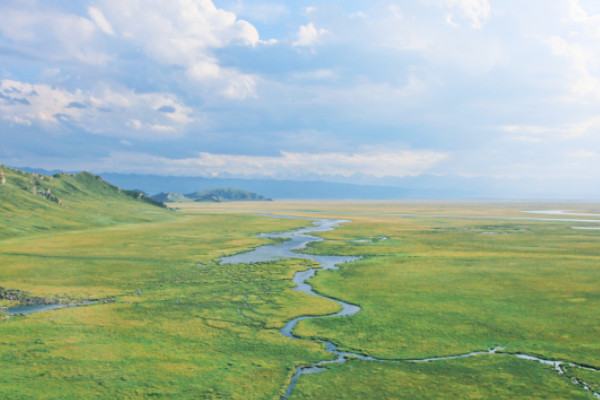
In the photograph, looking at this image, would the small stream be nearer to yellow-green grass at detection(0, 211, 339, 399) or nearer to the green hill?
yellow-green grass at detection(0, 211, 339, 399)

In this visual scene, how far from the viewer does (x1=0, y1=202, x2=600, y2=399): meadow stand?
74.8 feet

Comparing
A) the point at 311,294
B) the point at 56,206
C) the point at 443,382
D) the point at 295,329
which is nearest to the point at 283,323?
the point at 295,329

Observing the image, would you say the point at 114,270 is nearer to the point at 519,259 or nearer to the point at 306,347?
the point at 306,347

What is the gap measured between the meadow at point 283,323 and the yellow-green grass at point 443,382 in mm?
114

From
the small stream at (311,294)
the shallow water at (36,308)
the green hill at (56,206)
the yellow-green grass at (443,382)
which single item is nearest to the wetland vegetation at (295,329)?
the yellow-green grass at (443,382)

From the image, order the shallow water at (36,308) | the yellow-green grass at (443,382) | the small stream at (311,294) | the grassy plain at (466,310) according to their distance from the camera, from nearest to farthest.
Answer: the yellow-green grass at (443,382) < the small stream at (311,294) < the grassy plain at (466,310) < the shallow water at (36,308)

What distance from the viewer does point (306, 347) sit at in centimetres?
2844

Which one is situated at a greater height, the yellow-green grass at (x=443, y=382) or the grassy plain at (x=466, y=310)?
the grassy plain at (x=466, y=310)

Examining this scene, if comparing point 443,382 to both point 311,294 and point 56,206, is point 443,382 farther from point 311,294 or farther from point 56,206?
point 56,206

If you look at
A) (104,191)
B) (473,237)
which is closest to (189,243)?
(473,237)

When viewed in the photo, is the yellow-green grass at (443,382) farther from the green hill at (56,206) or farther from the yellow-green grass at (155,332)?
the green hill at (56,206)

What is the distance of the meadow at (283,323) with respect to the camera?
74.8ft

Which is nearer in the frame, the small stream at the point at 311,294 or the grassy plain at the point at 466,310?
the small stream at the point at 311,294

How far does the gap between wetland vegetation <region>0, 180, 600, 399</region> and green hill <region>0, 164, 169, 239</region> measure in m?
49.8
